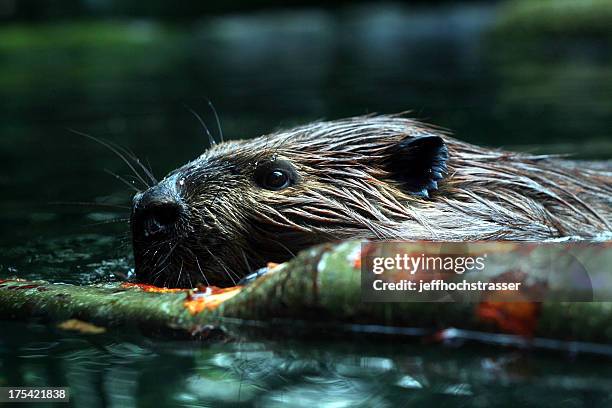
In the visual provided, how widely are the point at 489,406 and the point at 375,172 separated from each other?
173 cm

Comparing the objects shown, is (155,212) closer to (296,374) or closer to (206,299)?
(206,299)

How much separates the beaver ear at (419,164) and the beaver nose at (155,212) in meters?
0.98

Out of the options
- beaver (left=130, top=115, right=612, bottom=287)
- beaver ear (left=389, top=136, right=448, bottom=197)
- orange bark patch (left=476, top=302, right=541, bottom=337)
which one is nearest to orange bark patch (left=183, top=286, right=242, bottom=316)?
beaver (left=130, top=115, right=612, bottom=287)

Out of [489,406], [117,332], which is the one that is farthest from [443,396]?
[117,332]

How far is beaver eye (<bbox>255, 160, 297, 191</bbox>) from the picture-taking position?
13.2 ft

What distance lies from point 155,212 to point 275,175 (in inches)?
21.6

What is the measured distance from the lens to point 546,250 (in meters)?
2.83

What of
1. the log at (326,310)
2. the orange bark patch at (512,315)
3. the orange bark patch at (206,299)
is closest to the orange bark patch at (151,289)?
the log at (326,310)

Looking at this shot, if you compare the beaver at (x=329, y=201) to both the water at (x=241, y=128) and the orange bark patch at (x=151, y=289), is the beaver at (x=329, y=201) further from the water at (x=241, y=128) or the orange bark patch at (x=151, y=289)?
the water at (x=241, y=128)

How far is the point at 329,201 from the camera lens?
3939mm

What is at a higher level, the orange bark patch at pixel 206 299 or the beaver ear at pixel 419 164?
the beaver ear at pixel 419 164

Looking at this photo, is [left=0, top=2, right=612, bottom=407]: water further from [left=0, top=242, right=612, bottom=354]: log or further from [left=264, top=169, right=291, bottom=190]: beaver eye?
[left=264, top=169, right=291, bottom=190]: beaver eye

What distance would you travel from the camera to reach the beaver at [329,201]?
3824 millimetres

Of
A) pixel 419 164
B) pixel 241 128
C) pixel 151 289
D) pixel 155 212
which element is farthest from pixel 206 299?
pixel 241 128
